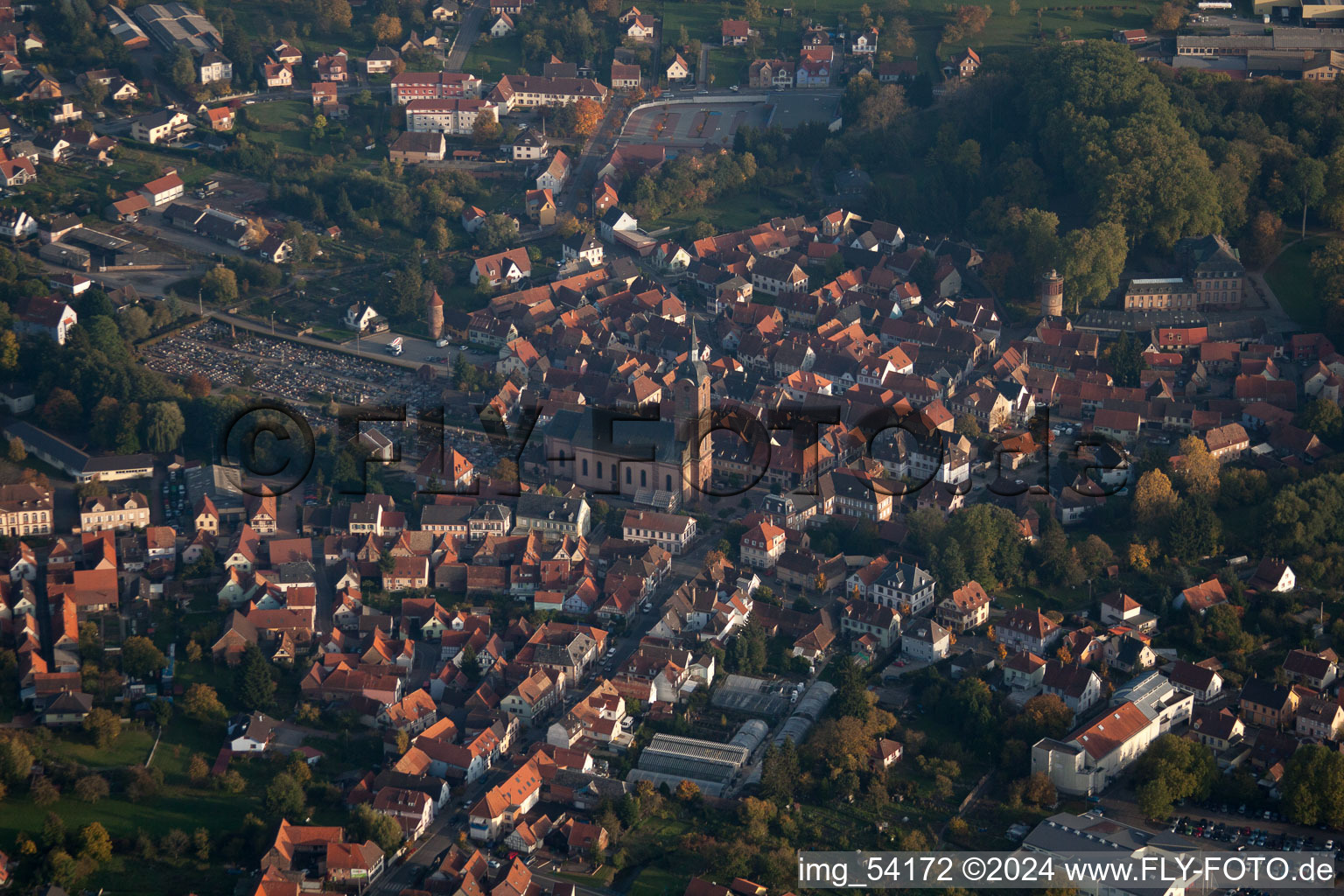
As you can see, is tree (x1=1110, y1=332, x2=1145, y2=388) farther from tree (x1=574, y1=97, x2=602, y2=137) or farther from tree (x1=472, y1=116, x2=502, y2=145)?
tree (x1=472, y1=116, x2=502, y2=145)

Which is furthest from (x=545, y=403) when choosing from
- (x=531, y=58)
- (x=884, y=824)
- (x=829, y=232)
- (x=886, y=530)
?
(x=531, y=58)

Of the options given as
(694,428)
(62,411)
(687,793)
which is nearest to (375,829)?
(687,793)

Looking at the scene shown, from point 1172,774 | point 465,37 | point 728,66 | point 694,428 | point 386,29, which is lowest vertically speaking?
point 1172,774

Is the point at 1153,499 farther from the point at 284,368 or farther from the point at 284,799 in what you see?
the point at 284,368

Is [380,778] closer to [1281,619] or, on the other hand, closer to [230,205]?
[1281,619]

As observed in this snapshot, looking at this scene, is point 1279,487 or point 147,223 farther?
point 147,223

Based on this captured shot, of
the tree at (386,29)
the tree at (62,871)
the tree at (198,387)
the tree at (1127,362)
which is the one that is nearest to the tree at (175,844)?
the tree at (62,871)

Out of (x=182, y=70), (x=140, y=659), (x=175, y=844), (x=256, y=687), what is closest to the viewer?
(x=175, y=844)
